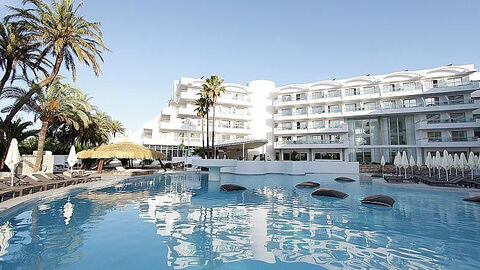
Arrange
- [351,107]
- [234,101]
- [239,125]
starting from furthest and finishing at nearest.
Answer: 1. [239,125]
2. [234,101]
3. [351,107]

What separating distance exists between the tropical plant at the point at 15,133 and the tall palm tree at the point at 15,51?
17.1ft

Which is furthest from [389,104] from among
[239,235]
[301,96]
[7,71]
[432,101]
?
[7,71]

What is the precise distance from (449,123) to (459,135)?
2.73 m

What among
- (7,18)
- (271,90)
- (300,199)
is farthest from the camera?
(271,90)

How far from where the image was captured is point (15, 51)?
17844 millimetres

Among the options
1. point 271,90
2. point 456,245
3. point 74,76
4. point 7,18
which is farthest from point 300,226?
point 271,90

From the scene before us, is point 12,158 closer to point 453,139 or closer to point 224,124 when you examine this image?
point 224,124

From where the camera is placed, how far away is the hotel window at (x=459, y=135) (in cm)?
3620

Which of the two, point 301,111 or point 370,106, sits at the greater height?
point 301,111

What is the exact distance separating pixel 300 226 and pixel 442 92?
41358mm

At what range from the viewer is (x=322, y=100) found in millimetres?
45000

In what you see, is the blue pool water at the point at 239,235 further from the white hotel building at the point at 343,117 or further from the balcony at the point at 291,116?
the balcony at the point at 291,116

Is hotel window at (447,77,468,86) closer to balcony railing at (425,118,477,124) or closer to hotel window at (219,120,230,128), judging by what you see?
balcony railing at (425,118,477,124)

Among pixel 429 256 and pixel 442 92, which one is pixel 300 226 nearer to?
pixel 429 256
